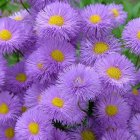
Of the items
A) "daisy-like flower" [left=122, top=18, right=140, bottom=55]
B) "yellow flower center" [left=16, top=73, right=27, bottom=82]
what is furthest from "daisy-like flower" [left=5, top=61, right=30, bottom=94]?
"daisy-like flower" [left=122, top=18, right=140, bottom=55]

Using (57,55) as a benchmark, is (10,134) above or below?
below

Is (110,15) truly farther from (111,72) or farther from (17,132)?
(17,132)

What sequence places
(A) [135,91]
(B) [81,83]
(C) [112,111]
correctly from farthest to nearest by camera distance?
(A) [135,91], (C) [112,111], (B) [81,83]

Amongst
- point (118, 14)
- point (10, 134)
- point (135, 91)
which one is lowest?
point (10, 134)

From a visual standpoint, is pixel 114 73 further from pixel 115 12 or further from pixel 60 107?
pixel 115 12

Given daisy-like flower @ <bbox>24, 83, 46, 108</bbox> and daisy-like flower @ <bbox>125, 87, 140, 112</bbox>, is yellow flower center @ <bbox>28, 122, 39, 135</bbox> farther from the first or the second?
daisy-like flower @ <bbox>125, 87, 140, 112</bbox>

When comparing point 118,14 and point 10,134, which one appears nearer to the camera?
point 10,134

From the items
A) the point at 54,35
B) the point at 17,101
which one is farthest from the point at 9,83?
the point at 54,35

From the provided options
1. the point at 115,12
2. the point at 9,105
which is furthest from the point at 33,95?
the point at 115,12
